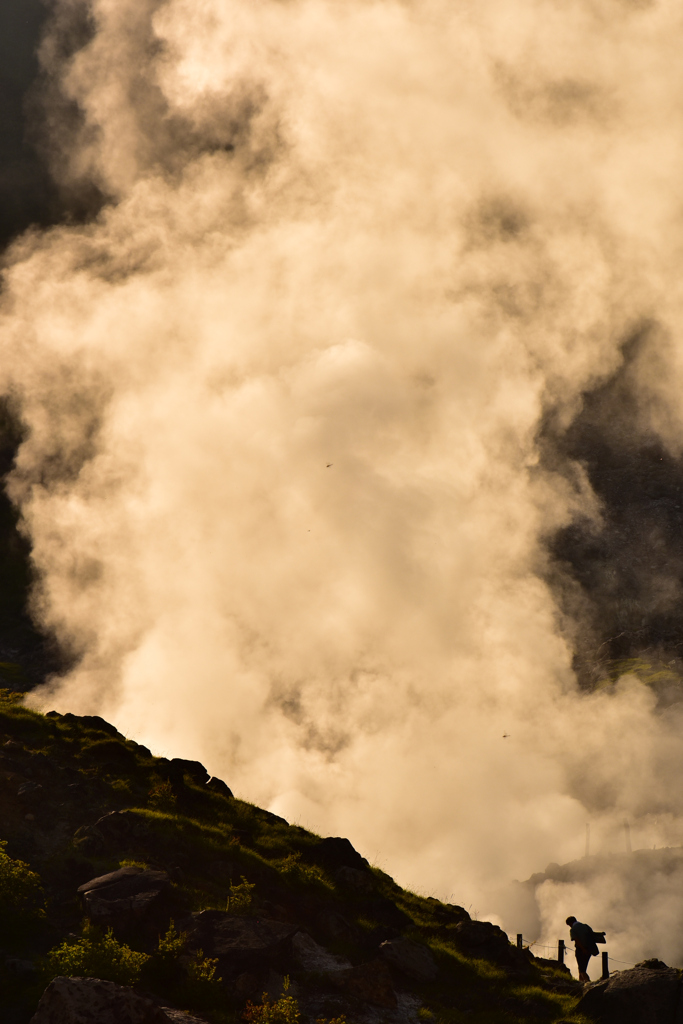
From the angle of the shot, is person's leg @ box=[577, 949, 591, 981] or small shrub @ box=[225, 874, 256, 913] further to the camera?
person's leg @ box=[577, 949, 591, 981]

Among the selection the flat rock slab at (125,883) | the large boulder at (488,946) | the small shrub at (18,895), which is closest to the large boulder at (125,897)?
the flat rock slab at (125,883)

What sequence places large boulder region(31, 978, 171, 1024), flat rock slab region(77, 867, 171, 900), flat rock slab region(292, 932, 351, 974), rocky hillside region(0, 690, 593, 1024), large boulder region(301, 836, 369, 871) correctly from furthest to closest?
large boulder region(301, 836, 369, 871)
flat rock slab region(292, 932, 351, 974)
flat rock slab region(77, 867, 171, 900)
rocky hillside region(0, 690, 593, 1024)
large boulder region(31, 978, 171, 1024)

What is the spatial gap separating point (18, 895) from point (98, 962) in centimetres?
403

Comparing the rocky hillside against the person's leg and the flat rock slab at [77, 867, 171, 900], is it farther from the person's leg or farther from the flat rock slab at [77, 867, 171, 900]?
the person's leg

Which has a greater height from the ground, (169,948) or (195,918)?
(195,918)

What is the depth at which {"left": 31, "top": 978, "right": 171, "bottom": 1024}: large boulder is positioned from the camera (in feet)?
44.8

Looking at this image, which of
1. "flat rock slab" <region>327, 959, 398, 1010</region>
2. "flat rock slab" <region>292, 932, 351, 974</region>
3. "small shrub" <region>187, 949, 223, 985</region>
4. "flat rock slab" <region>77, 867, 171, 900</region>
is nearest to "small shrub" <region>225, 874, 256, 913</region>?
"flat rock slab" <region>292, 932, 351, 974</region>

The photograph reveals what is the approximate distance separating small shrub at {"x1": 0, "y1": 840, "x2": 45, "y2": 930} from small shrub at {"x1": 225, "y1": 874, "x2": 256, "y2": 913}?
5.29 m

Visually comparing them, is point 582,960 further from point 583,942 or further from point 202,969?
point 202,969

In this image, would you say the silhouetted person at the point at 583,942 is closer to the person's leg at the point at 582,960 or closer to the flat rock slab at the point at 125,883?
the person's leg at the point at 582,960

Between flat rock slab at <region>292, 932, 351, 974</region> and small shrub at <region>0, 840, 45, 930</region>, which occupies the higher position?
small shrub at <region>0, 840, 45, 930</region>

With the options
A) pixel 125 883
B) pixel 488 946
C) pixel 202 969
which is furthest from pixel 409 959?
pixel 125 883

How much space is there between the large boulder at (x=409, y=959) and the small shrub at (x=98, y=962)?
859 centimetres

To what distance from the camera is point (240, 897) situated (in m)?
22.9
